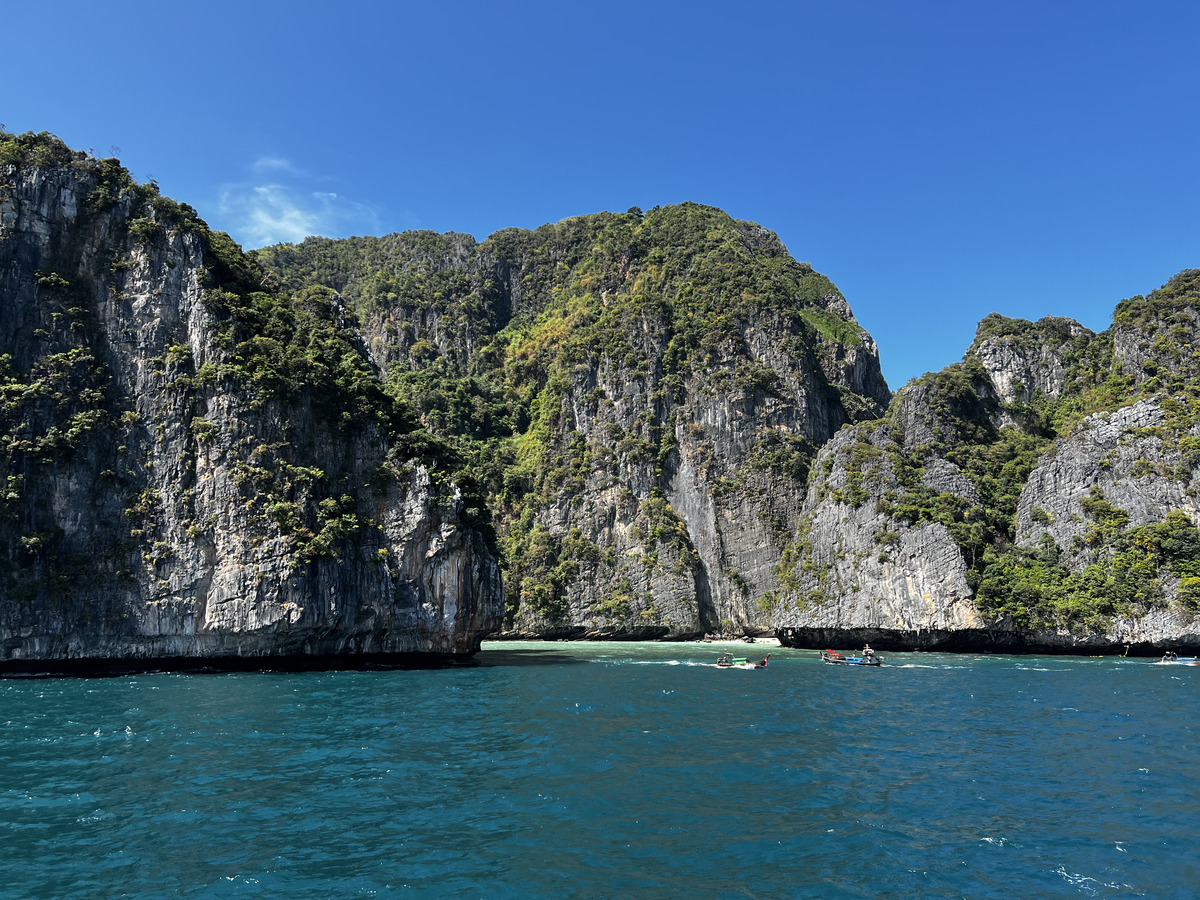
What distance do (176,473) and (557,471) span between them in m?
62.6

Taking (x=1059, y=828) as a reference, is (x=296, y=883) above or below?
above

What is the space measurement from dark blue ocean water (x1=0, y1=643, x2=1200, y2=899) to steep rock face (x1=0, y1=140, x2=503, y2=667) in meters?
13.4

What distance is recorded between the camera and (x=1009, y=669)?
5188 centimetres

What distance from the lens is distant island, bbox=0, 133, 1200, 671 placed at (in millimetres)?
50312

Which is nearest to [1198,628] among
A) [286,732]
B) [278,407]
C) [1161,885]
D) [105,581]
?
[1161,885]

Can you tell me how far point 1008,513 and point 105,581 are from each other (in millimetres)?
81389

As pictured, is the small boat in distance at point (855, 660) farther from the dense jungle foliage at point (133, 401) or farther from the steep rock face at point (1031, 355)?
the steep rock face at point (1031, 355)

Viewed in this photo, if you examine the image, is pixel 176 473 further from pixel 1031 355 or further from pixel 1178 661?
pixel 1031 355

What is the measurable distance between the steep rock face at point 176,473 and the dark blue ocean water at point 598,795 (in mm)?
13422

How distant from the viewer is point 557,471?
362 feet

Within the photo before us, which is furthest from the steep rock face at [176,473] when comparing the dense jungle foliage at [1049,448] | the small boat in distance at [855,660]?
the dense jungle foliage at [1049,448]

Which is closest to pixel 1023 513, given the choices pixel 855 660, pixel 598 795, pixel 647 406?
pixel 855 660

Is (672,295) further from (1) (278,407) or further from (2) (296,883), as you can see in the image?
(2) (296,883)

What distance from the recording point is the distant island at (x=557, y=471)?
165 feet
